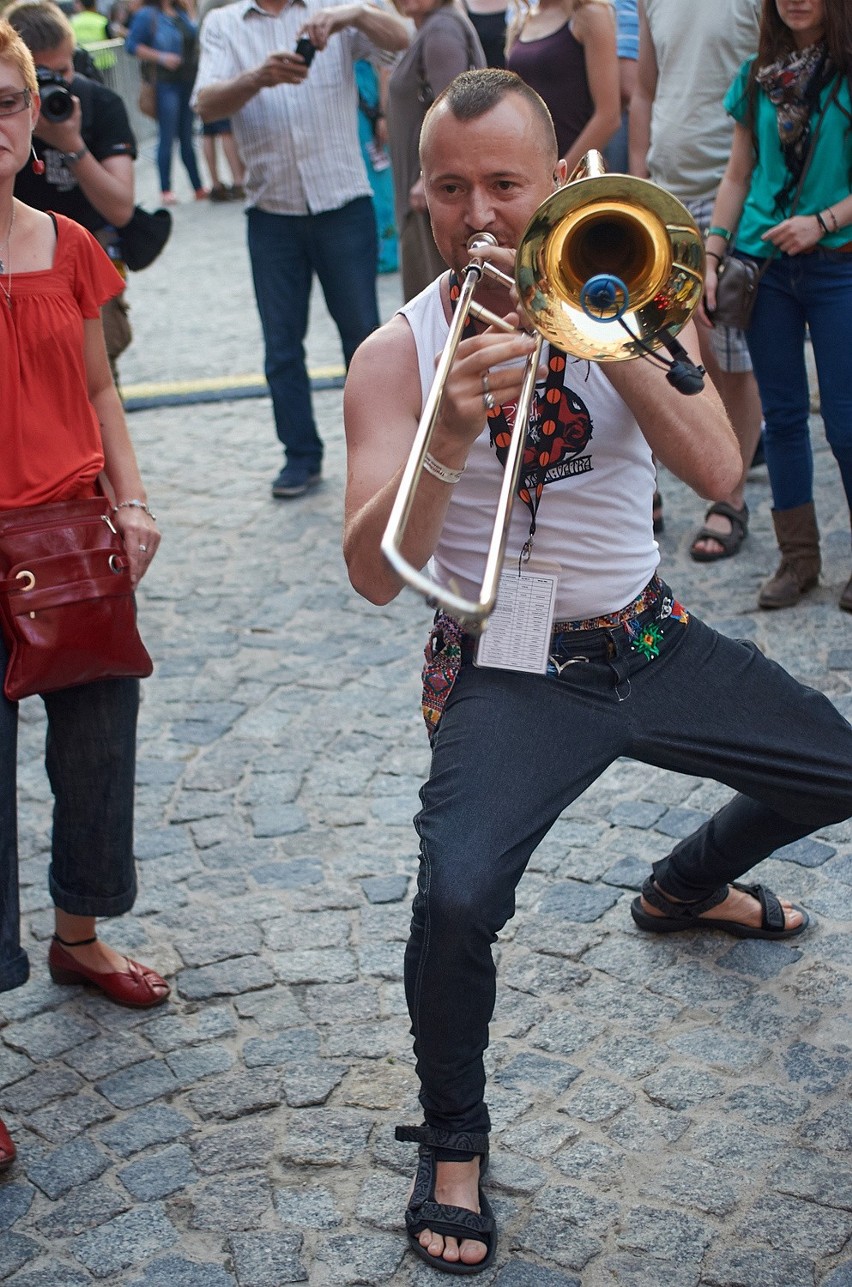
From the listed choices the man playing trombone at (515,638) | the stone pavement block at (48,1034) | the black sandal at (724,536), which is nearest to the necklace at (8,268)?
the man playing trombone at (515,638)

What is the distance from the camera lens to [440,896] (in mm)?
2369

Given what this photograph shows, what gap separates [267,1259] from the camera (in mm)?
2529

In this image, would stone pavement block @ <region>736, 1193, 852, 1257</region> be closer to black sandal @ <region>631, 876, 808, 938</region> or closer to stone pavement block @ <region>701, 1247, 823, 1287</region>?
stone pavement block @ <region>701, 1247, 823, 1287</region>

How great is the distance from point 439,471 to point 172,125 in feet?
43.1

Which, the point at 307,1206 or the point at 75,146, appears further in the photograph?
the point at 75,146

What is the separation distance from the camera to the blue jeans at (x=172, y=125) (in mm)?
14188

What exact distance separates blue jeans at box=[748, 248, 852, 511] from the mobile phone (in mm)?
2239

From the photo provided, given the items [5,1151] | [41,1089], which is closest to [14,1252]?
[5,1151]

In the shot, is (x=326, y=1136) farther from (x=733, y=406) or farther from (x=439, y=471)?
(x=733, y=406)

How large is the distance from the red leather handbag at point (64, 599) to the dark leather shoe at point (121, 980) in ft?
2.44

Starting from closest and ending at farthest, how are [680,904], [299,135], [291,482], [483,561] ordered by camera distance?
[483,561]
[680,904]
[299,135]
[291,482]

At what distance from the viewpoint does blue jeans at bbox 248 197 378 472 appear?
612 cm

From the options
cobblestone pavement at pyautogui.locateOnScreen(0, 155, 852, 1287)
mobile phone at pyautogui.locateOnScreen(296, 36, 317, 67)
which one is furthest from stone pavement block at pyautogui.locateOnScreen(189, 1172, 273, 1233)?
mobile phone at pyautogui.locateOnScreen(296, 36, 317, 67)

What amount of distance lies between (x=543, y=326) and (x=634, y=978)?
4.99 feet
